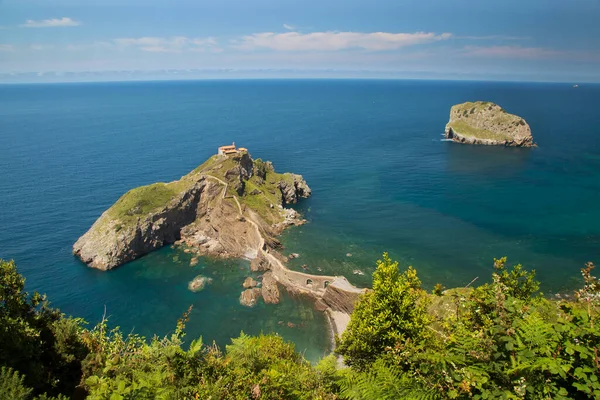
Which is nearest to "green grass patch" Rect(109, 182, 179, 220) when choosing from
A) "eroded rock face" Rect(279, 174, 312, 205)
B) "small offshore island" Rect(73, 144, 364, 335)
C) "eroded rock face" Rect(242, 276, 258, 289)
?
"small offshore island" Rect(73, 144, 364, 335)

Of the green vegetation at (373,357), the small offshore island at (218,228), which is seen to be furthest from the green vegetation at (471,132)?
the green vegetation at (373,357)

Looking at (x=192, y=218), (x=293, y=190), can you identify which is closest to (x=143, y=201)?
(x=192, y=218)

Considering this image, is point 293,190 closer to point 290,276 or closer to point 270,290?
point 290,276

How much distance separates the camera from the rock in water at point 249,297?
6288 centimetres

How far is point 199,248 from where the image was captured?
8106cm

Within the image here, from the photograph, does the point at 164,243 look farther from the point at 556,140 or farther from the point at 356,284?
the point at 556,140

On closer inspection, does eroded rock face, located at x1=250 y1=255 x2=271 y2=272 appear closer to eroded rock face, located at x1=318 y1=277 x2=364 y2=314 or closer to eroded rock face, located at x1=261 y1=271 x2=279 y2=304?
eroded rock face, located at x1=261 y1=271 x2=279 y2=304

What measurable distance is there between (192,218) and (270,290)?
34377mm

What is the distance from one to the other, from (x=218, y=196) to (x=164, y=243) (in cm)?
1703

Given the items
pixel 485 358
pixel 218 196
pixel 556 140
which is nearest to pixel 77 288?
pixel 218 196

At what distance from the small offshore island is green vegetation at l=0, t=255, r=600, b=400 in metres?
28.3

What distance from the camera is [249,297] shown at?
63.8 m

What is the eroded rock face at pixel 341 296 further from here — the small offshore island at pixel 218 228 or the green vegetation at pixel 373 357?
the green vegetation at pixel 373 357

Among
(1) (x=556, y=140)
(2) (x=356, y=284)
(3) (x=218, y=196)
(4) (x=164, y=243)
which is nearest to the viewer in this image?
(2) (x=356, y=284)
